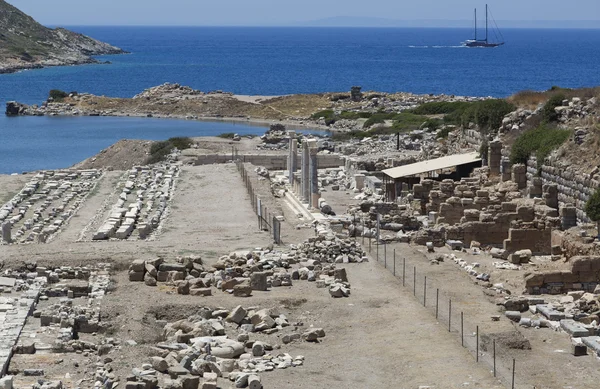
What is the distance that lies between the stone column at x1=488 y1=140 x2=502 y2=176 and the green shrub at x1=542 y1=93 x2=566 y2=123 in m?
1.64

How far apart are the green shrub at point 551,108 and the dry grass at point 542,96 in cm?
39

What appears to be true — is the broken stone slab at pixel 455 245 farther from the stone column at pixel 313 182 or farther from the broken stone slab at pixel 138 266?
the broken stone slab at pixel 138 266

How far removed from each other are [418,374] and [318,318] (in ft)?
13.8

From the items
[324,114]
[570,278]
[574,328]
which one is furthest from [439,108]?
[574,328]

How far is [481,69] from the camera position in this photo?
544ft

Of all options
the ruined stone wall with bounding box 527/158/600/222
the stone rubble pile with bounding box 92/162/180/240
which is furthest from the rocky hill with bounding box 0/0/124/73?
the ruined stone wall with bounding box 527/158/600/222

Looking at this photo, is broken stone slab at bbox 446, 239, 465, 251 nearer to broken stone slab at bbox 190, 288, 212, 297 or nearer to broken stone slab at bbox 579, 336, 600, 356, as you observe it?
broken stone slab at bbox 190, 288, 212, 297

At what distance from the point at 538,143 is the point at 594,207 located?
6.24m

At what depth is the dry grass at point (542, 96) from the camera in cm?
3784

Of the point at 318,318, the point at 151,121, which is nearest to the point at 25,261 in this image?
the point at 318,318

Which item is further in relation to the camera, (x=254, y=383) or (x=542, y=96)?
(x=542, y=96)

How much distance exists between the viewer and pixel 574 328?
22266 millimetres

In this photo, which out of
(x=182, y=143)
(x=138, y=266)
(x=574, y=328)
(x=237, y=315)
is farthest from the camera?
(x=182, y=143)

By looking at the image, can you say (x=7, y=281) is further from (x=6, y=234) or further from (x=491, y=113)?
(x=491, y=113)
